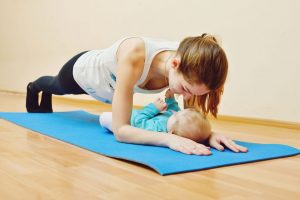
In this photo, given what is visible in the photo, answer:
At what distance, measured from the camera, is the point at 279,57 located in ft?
7.03

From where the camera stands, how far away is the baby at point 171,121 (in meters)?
1.35

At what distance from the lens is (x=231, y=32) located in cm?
235

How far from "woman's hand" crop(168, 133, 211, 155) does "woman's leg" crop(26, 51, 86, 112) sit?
2.77ft

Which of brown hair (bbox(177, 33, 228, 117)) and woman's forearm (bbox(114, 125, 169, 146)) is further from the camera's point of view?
woman's forearm (bbox(114, 125, 169, 146))

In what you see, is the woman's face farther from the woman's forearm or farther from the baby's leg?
the baby's leg

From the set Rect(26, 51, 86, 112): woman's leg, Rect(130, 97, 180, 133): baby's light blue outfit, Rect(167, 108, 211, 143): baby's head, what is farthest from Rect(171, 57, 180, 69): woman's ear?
Rect(26, 51, 86, 112): woman's leg

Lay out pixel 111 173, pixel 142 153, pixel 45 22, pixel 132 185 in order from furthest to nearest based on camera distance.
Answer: pixel 45 22
pixel 142 153
pixel 111 173
pixel 132 185

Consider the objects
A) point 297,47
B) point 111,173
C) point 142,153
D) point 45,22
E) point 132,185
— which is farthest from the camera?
point 45,22

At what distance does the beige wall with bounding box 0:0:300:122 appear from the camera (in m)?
2.11

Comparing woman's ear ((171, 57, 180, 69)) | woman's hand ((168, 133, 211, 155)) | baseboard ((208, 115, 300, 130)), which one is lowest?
baseboard ((208, 115, 300, 130))

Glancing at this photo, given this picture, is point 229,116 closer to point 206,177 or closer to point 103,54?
point 103,54

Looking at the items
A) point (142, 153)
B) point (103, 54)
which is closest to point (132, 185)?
point (142, 153)

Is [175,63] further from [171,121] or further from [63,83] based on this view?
[63,83]

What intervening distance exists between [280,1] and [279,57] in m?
0.31
